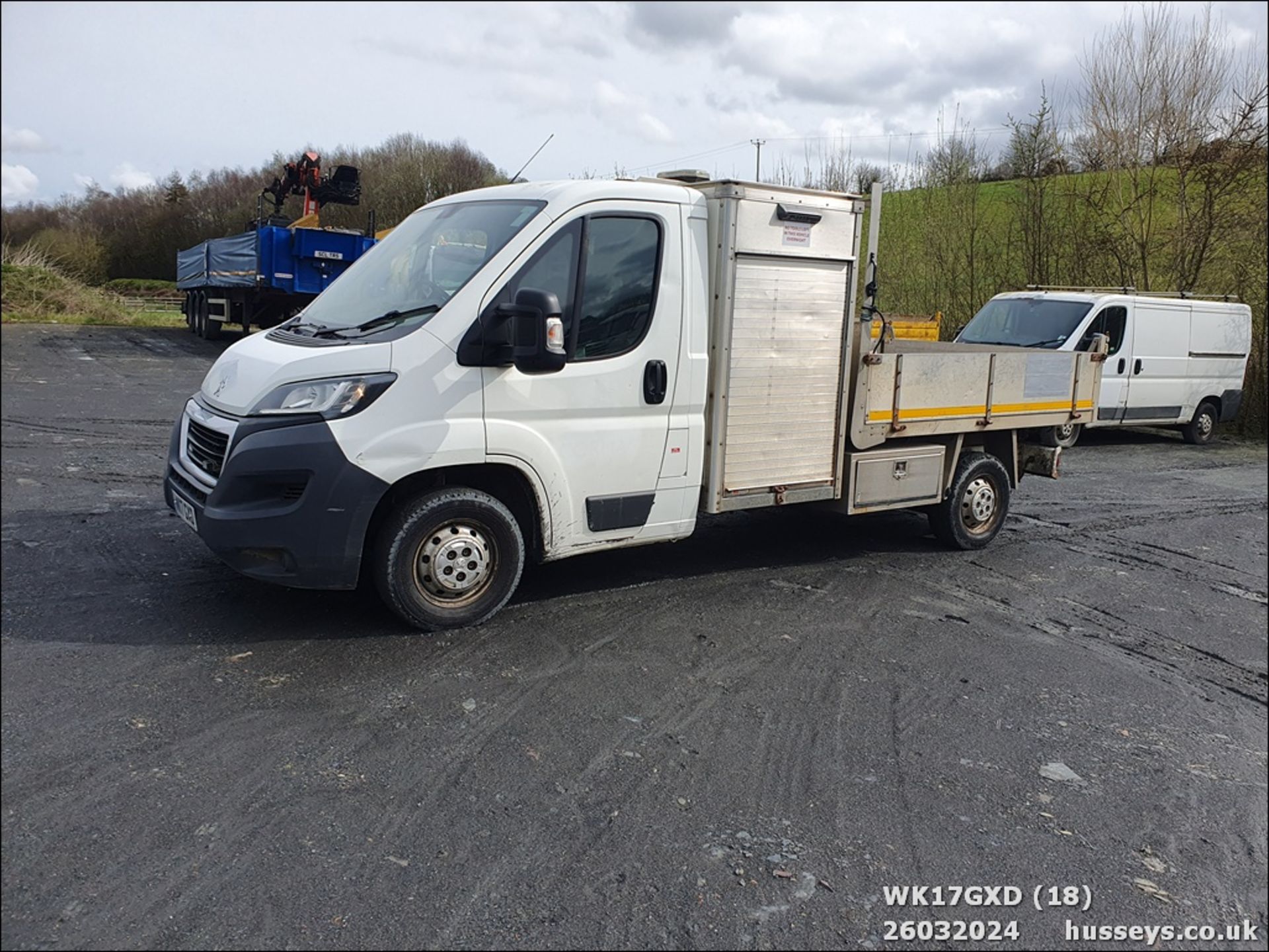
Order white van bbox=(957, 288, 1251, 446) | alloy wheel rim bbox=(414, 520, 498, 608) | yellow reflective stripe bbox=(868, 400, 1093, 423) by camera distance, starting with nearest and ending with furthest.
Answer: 1. alloy wheel rim bbox=(414, 520, 498, 608)
2. yellow reflective stripe bbox=(868, 400, 1093, 423)
3. white van bbox=(957, 288, 1251, 446)

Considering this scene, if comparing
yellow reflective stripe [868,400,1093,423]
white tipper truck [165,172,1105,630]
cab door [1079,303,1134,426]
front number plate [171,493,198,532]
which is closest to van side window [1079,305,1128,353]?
cab door [1079,303,1134,426]

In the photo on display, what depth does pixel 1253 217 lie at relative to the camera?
16.6 meters

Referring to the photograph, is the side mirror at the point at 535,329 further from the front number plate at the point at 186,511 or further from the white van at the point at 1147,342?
the white van at the point at 1147,342

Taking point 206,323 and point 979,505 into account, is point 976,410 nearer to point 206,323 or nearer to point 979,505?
point 979,505

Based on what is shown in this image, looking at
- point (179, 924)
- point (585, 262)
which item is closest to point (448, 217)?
point (585, 262)

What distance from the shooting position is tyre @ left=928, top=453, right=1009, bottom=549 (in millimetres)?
7711

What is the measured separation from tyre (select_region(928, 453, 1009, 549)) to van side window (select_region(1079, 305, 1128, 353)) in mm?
7249

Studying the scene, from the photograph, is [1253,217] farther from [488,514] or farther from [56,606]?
[56,606]

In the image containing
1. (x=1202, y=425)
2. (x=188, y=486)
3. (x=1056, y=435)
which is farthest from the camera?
(x=1202, y=425)

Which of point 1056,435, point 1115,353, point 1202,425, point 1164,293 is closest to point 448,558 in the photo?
point 1056,435

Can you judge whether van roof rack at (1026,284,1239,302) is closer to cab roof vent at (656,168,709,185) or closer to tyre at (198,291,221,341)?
cab roof vent at (656,168,709,185)

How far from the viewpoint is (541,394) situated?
17.2ft

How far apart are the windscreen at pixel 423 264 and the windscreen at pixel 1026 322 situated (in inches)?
400

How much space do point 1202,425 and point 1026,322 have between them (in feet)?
11.6
